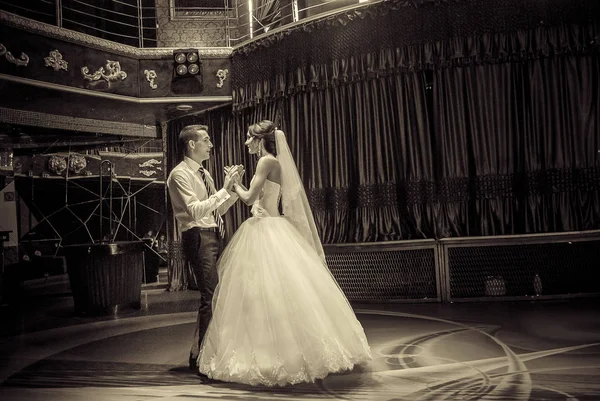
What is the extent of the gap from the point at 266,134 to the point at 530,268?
11.3 ft

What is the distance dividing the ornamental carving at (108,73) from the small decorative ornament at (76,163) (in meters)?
2.37

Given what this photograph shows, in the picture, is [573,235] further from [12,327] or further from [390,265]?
[12,327]

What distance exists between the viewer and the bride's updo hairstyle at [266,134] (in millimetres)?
3246

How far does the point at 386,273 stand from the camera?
5562 millimetres

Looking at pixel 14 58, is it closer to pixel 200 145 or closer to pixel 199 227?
pixel 200 145

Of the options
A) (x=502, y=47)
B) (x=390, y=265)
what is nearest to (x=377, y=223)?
(x=390, y=265)

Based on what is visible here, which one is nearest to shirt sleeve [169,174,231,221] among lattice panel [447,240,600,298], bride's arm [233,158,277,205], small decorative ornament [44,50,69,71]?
bride's arm [233,158,277,205]

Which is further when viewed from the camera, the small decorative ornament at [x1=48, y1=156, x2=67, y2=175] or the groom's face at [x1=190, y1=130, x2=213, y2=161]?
the small decorative ornament at [x1=48, y1=156, x2=67, y2=175]

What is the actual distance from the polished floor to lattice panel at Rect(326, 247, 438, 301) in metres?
0.27

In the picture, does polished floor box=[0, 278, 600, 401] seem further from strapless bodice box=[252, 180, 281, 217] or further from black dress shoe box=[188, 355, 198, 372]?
strapless bodice box=[252, 180, 281, 217]

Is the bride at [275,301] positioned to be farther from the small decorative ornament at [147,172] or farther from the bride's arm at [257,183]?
the small decorative ornament at [147,172]

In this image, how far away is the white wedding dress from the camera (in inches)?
105

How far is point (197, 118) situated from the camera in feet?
24.7

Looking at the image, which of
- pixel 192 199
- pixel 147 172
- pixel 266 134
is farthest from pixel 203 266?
pixel 147 172
